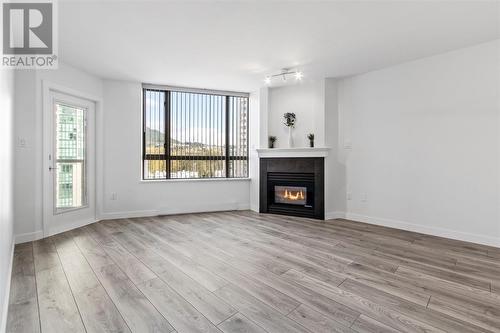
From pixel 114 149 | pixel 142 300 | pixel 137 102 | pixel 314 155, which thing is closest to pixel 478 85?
pixel 314 155

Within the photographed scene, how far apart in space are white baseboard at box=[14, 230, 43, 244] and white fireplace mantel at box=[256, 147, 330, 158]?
3.69 m

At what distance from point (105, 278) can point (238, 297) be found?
1219 mm

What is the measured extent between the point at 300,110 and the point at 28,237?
15.1ft

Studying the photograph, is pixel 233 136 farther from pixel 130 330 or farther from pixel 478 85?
pixel 130 330

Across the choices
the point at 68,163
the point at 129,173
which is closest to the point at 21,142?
the point at 68,163

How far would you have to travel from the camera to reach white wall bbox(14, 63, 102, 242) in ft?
11.1

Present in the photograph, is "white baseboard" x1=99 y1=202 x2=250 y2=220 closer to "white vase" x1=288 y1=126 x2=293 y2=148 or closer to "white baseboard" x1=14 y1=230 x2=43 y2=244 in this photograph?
"white baseboard" x1=14 y1=230 x2=43 y2=244

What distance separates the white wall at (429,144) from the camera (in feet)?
10.9

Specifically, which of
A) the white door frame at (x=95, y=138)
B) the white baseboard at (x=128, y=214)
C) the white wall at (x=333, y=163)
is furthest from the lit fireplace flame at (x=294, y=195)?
the white door frame at (x=95, y=138)

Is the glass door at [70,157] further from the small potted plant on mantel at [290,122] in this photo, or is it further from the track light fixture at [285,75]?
the small potted plant on mantel at [290,122]

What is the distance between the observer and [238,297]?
201 cm

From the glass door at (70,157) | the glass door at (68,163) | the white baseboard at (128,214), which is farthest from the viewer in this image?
the white baseboard at (128,214)

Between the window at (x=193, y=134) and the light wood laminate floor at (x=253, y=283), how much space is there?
6.00 feet

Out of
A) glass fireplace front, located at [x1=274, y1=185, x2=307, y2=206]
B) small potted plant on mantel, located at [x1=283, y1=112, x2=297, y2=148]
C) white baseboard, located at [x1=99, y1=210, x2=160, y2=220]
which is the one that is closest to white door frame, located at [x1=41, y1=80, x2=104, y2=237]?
white baseboard, located at [x1=99, y1=210, x2=160, y2=220]
